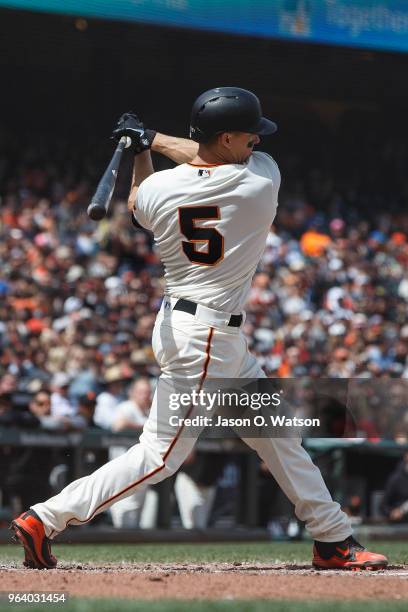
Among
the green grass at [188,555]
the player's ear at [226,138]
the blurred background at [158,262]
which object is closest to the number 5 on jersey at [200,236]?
the player's ear at [226,138]

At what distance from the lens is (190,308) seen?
4258 millimetres

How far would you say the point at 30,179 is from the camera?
14.5m

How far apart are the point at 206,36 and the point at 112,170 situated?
1241cm

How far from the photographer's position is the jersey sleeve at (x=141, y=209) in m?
4.32

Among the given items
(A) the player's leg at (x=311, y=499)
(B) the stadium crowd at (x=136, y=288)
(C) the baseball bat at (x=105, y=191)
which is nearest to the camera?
(C) the baseball bat at (x=105, y=191)

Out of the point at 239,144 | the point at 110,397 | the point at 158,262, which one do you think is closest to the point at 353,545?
the point at 239,144

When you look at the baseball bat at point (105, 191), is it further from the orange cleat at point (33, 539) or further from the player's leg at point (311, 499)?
the orange cleat at point (33, 539)

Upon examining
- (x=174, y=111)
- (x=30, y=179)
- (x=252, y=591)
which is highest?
(x=174, y=111)

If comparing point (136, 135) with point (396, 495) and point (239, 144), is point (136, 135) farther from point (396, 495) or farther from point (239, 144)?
point (396, 495)

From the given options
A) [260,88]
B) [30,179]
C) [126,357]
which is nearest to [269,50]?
[260,88]

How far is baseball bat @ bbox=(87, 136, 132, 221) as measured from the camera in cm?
398

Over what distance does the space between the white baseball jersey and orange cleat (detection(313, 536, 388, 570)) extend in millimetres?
998

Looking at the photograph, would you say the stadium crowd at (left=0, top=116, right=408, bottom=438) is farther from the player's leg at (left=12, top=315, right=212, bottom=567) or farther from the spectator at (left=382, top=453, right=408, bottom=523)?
the player's leg at (left=12, top=315, right=212, bottom=567)

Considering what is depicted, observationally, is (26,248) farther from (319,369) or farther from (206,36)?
(206,36)
